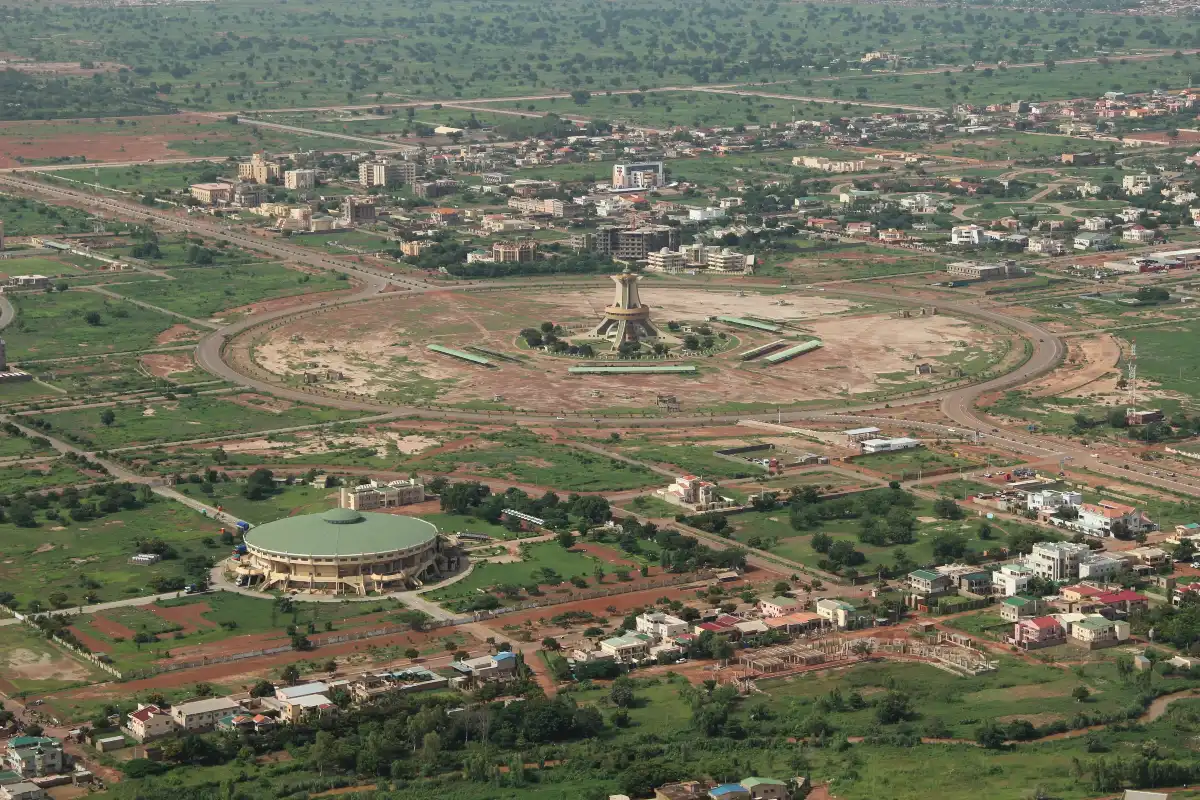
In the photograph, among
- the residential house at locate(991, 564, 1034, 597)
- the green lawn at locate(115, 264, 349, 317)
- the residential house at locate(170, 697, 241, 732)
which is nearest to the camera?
the residential house at locate(170, 697, 241, 732)

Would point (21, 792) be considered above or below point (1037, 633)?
below

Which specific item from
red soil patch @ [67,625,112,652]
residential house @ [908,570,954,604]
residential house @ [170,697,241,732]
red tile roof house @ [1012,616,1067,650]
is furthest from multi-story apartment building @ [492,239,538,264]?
residential house @ [170,697,241,732]

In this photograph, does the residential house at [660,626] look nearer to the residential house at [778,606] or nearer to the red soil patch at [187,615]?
the residential house at [778,606]

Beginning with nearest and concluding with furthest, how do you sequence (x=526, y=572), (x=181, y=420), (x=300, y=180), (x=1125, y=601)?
(x=1125, y=601)
(x=526, y=572)
(x=181, y=420)
(x=300, y=180)

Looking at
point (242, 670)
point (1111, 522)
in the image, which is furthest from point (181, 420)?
point (1111, 522)

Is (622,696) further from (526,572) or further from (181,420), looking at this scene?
(181,420)

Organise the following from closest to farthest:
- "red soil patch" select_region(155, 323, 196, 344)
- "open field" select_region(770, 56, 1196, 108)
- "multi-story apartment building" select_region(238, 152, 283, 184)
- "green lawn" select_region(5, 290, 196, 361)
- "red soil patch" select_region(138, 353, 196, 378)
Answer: "red soil patch" select_region(138, 353, 196, 378) < "green lawn" select_region(5, 290, 196, 361) < "red soil patch" select_region(155, 323, 196, 344) < "multi-story apartment building" select_region(238, 152, 283, 184) < "open field" select_region(770, 56, 1196, 108)

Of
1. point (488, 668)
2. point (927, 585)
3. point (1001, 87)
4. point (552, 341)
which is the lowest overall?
point (552, 341)

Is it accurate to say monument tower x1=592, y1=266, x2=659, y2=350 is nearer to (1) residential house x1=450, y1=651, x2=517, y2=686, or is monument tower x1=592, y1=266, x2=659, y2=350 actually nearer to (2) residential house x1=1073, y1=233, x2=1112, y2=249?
(2) residential house x1=1073, y1=233, x2=1112, y2=249

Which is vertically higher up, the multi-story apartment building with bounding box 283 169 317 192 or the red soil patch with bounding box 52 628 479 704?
the multi-story apartment building with bounding box 283 169 317 192
